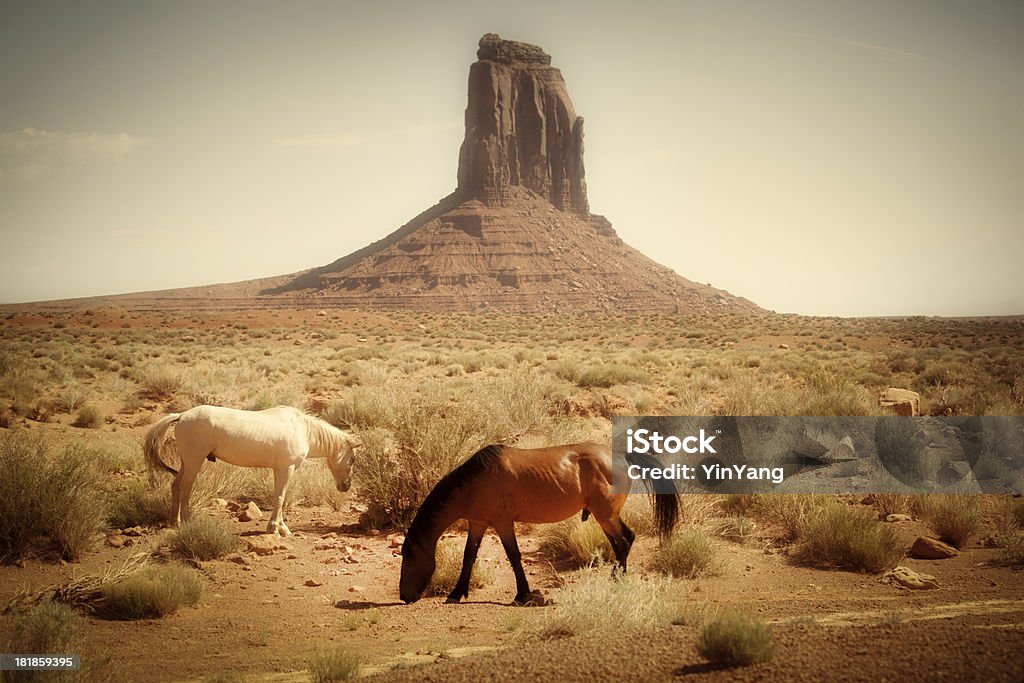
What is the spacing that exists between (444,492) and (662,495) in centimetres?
220

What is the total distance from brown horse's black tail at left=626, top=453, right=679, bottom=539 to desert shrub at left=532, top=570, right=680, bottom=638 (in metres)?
1.33

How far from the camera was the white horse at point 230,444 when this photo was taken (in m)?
8.72

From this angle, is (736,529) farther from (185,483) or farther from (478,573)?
(185,483)

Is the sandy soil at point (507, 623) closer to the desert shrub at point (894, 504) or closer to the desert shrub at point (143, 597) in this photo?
the desert shrub at point (143, 597)

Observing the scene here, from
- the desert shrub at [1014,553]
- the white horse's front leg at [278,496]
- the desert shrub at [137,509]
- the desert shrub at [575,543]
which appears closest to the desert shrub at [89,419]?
the desert shrub at [137,509]

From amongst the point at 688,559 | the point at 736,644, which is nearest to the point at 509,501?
the point at 688,559

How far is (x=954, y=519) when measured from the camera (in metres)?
9.23

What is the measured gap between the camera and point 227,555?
27.0 ft

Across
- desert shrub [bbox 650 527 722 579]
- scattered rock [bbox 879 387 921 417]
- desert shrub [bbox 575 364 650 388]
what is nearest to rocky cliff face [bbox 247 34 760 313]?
desert shrub [bbox 575 364 650 388]

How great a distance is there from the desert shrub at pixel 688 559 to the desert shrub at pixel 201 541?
4.60 meters

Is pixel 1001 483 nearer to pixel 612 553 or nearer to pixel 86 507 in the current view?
pixel 612 553

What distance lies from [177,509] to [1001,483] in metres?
11.6

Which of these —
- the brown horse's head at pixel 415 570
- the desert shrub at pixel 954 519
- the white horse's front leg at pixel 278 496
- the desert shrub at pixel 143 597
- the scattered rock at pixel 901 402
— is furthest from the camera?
the scattered rock at pixel 901 402

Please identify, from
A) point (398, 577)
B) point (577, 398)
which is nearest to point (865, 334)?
point (577, 398)
